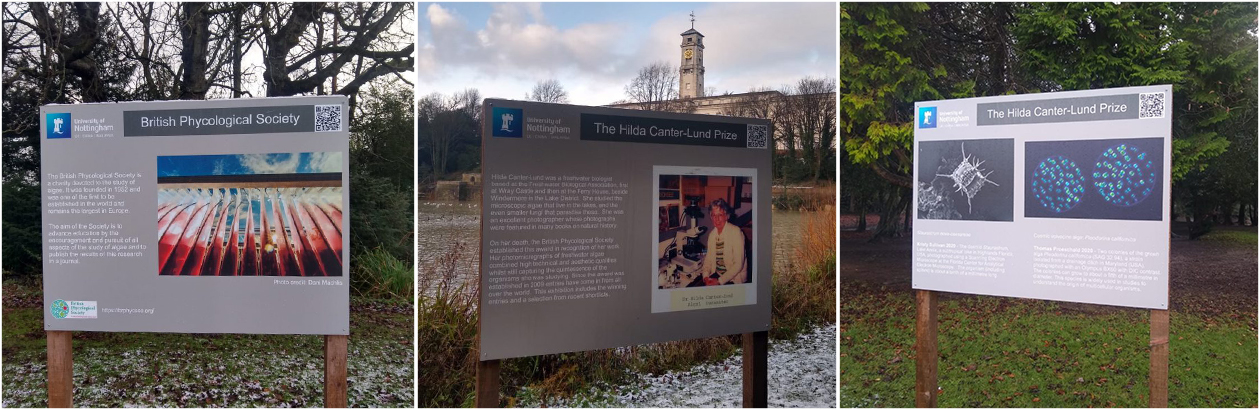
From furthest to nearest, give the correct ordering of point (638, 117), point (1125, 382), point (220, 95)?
point (220, 95) → point (1125, 382) → point (638, 117)

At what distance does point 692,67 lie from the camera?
9.25m

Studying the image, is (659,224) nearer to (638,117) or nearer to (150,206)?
(638,117)

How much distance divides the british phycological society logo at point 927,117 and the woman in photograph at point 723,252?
1449 mm

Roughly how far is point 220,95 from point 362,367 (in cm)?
322

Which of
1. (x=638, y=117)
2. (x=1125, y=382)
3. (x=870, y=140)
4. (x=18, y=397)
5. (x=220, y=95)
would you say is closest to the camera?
(x=638, y=117)

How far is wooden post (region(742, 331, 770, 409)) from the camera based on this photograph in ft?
14.3

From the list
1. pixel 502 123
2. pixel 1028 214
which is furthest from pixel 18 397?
pixel 1028 214

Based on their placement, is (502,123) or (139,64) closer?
(502,123)

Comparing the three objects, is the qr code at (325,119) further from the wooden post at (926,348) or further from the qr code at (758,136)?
the wooden post at (926,348)

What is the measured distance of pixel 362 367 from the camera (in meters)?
6.98

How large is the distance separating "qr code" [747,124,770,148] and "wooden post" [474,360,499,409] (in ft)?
6.14

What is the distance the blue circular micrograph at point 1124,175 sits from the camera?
3.84 m

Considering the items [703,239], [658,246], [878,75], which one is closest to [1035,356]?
[878,75]

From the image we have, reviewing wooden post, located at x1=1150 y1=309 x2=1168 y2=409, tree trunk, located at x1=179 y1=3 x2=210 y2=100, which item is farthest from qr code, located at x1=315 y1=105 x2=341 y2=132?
tree trunk, located at x1=179 y1=3 x2=210 y2=100
